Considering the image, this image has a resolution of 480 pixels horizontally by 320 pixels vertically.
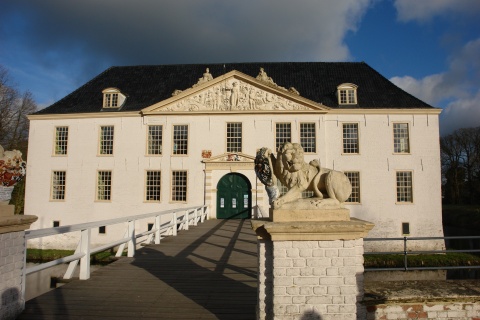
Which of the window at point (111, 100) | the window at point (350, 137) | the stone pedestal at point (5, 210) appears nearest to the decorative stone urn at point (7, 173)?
the stone pedestal at point (5, 210)

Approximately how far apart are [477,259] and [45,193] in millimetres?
24401

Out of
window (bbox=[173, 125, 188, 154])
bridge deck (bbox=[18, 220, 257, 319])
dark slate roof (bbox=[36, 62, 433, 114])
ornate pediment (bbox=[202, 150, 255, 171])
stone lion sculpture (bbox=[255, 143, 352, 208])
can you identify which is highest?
dark slate roof (bbox=[36, 62, 433, 114])

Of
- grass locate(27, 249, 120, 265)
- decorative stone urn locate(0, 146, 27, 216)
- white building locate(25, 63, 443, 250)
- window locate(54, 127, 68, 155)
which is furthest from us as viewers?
window locate(54, 127, 68, 155)

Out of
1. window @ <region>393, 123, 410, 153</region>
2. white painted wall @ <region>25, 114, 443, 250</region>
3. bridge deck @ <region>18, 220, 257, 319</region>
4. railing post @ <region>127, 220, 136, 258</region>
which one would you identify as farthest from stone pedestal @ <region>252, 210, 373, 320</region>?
window @ <region>393, 123, 410, 153</region>

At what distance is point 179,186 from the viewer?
2011 centimetres

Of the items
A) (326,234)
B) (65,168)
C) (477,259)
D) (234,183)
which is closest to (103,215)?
(65,168)

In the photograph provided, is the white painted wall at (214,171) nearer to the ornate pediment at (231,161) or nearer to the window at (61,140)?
the ornate pediment at (231,161)

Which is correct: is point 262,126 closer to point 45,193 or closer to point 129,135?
point 129,135

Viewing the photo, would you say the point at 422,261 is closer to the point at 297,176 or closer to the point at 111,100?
the point at 297,176

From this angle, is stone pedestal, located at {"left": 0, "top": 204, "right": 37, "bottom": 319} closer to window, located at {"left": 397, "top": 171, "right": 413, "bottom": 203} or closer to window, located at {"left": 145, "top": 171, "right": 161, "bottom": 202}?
window, located at {"left": 145, "top": 171, "right": 161, "bottom": 202}

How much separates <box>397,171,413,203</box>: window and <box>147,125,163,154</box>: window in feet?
45.5

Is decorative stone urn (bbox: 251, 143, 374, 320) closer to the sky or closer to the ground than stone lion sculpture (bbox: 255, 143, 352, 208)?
closer to the ground

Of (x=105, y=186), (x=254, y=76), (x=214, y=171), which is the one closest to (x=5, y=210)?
(x=214, y=171)

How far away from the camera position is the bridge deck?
433cm
